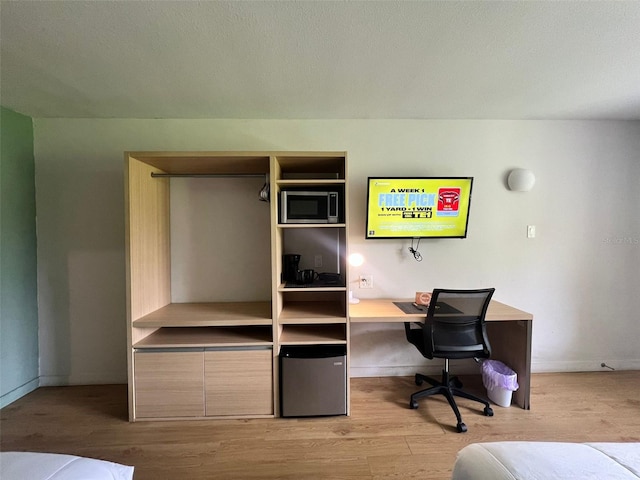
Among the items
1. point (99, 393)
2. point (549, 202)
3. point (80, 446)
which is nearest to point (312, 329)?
point (80, 446)

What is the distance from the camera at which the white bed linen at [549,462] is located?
0.83 m

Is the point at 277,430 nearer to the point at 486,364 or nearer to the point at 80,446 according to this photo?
the point at 80,446

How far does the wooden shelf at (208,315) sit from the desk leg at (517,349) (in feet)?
6.44

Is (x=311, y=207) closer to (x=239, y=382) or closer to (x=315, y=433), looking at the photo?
(x=239, y=382)

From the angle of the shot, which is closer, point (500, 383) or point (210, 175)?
point (500, 383)

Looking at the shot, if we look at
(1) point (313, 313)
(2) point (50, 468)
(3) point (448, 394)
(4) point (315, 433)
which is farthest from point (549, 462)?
(2) point (50, 468)

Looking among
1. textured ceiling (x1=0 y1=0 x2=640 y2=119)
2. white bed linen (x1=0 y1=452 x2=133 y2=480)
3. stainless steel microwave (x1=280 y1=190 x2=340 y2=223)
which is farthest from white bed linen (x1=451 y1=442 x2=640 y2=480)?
textured ceiling (x1=0 y1=0 x2=640 y2=119)

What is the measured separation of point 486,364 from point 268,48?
9.21 ft

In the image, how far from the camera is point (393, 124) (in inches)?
99.3

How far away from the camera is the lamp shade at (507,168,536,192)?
2.47m

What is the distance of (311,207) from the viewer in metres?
2.07

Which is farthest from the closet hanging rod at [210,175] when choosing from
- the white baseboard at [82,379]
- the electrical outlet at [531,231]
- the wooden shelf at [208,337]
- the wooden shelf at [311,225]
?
the electrical outlet at [531,231]

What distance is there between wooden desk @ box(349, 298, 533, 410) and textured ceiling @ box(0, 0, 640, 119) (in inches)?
66.7

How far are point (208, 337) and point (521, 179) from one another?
10.0 feet
